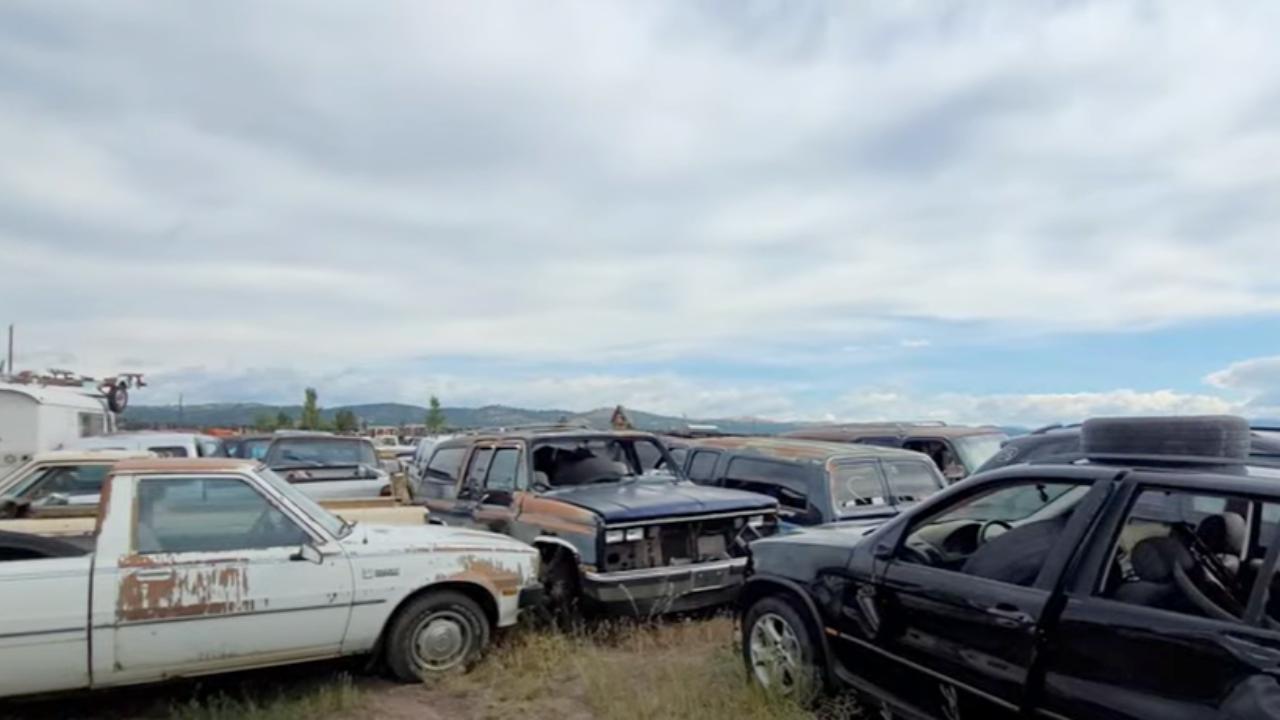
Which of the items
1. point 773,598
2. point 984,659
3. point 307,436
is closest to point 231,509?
point 773,598

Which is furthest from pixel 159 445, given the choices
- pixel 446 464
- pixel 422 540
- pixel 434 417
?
pixel 434 417

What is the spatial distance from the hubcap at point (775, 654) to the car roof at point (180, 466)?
3.47 metres

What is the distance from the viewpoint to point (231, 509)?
5523mm

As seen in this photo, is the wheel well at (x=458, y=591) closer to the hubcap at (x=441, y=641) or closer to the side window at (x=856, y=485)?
the hubcap at (x=441, y=641)

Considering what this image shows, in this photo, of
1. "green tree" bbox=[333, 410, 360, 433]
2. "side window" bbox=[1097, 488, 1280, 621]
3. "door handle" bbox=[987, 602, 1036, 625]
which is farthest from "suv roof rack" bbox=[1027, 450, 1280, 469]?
"green tree" bbox=[333, 410, 360, 433]

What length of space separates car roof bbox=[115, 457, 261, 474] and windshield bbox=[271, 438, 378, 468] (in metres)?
7.72

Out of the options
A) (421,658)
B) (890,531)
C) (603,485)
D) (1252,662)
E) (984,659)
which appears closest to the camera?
(1252,662)

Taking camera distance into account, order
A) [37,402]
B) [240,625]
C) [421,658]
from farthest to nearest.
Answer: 1. [37,402]
2. [421,658]
3. [240,625]

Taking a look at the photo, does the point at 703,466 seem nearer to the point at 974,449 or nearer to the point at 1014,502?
the point at 974,449

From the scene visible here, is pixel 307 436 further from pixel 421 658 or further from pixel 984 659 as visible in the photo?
pixel 984 659

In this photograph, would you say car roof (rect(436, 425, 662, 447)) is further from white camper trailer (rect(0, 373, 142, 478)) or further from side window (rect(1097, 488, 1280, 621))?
white camper trailer (rect(0, 373, 142, 478))

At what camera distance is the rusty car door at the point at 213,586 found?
16.5ft

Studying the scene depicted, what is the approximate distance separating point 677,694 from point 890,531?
1.71 m

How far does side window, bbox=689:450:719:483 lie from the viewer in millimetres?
9891
